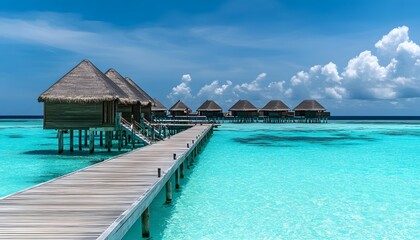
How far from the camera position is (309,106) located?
6147cm

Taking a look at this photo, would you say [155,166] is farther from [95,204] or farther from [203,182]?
[95,204]

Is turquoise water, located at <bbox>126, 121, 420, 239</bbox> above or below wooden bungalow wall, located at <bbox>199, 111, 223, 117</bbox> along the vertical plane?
below

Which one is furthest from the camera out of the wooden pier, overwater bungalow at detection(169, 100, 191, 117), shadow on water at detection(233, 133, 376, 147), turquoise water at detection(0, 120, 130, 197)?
overwater bungalow at detection(169, 100, 191, 117)

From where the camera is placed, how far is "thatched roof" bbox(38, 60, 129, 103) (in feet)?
56.3

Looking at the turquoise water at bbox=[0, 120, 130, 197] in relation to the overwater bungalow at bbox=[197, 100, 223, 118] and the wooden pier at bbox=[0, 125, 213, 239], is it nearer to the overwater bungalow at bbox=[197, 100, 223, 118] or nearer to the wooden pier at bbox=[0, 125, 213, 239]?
the wooden pier at bbox=[0, 125, 213, 239]

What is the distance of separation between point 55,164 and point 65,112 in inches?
118

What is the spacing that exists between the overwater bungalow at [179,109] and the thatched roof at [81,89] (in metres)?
35.3

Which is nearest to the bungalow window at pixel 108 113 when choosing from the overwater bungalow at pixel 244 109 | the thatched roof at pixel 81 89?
the thatched roof at pixel 81 89

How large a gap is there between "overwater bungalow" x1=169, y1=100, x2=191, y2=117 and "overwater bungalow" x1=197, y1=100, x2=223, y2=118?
4.16 metres

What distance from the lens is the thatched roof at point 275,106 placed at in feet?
203

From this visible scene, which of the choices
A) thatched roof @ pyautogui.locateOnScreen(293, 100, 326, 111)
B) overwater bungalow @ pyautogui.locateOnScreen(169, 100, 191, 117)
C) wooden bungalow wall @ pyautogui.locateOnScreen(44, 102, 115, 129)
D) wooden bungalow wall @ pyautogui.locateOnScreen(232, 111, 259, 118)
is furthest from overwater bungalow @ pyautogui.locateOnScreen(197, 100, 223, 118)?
wooden bungalow wall @ pyautogui.locateOnScreen(44, 102, 115, 129)

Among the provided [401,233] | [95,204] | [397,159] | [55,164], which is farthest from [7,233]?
[397,159]

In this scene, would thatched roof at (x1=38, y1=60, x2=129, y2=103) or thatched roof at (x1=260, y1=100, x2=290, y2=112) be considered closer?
thatched roof at (x1=38, y1=60, x2=129, y2=103)

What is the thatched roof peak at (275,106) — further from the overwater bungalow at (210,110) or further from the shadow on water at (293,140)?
the shadow on water at (293,140)
